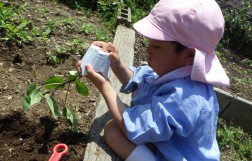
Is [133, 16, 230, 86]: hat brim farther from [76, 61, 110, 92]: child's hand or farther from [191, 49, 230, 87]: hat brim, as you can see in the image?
[76, 61, 110, 92]: child's hand

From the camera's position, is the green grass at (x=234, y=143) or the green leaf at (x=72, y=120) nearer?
the green leaf at (x=72, y=120)

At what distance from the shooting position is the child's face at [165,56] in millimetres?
1881

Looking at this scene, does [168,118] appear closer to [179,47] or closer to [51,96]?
[179,47]

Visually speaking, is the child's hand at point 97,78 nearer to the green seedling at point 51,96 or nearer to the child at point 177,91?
the child at point 177,91

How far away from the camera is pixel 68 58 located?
9.86ft

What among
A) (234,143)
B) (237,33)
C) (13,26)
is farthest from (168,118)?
(237,33)

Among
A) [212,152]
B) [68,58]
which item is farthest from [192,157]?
[68,58]

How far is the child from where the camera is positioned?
180 centimetres

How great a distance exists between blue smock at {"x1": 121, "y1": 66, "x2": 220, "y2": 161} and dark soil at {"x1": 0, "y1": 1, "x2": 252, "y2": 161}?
472 mm

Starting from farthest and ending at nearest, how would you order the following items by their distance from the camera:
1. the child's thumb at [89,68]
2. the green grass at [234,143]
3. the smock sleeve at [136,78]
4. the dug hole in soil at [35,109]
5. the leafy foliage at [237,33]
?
the leafy foliage at [237,33]
the green grass at [234,143]
the smock sleeve at [136,78]
the dug hole in soil at [35,109]
the child's thumb at [89,68]

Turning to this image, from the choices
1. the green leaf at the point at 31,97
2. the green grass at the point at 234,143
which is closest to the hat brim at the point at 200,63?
the green leaf at the point at 31,97

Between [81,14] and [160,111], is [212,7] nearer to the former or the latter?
[160,111]

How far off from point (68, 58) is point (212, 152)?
5.09ft

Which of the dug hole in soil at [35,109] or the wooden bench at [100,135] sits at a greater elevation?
the wooden bench at [100,135]
